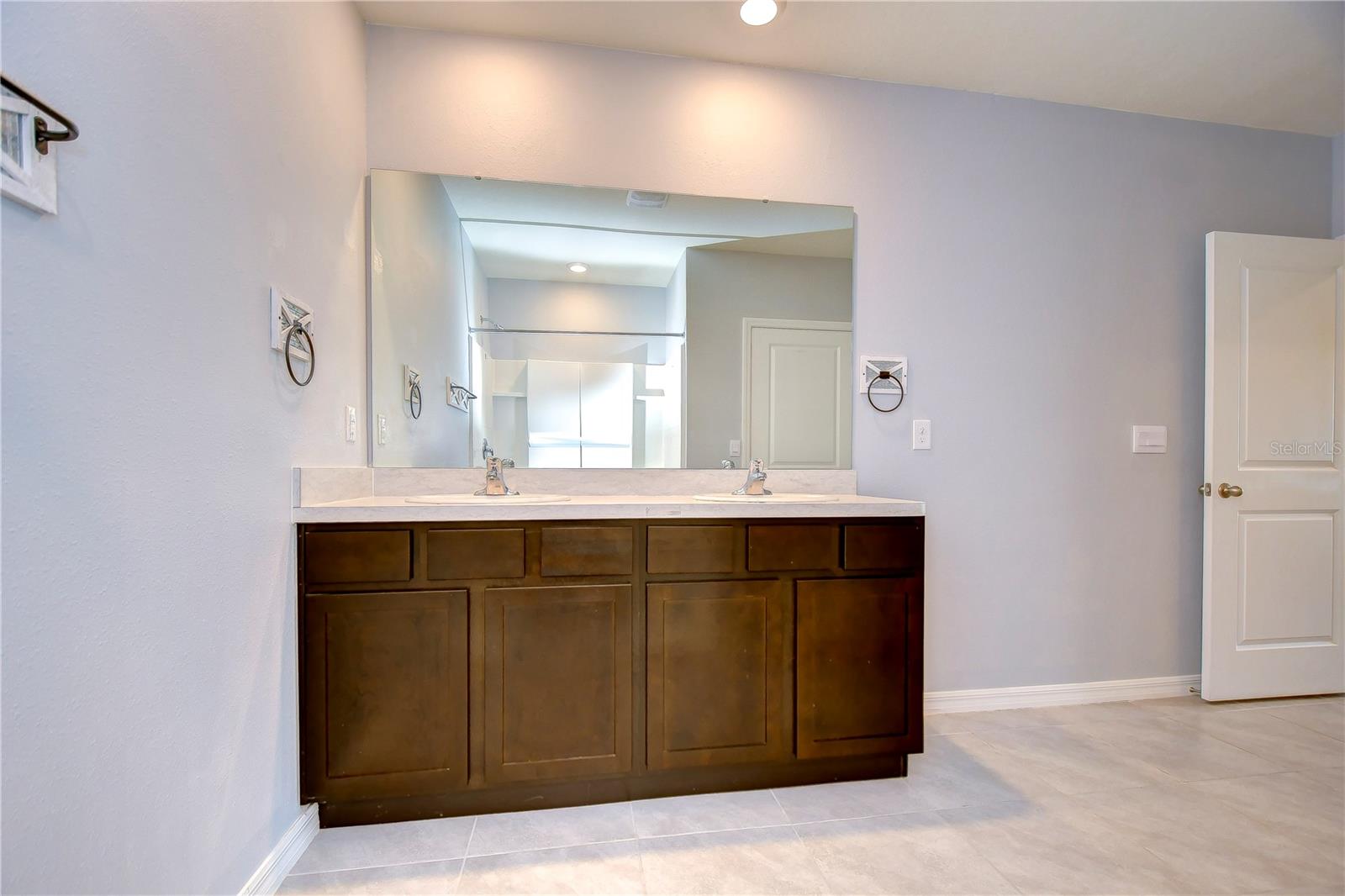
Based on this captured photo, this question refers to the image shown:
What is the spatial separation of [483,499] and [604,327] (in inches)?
31.6

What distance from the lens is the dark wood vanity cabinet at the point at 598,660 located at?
1614 mm

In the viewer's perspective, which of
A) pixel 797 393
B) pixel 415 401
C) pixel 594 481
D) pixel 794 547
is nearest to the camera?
pixel 794 547

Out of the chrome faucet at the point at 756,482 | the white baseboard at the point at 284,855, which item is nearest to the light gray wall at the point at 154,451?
the white baseboard at the point at 284,855

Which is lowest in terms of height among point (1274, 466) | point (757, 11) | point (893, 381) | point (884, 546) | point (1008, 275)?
point (884, 546)

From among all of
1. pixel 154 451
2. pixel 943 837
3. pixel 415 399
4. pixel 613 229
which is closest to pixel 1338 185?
pixel 613 229

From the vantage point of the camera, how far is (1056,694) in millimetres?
2566

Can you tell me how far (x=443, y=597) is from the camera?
1.65 metres

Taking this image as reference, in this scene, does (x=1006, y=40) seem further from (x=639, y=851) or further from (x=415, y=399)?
(x=639, y=851)

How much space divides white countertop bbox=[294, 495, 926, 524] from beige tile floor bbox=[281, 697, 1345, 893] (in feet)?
2.78

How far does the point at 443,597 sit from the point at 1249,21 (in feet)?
10.6

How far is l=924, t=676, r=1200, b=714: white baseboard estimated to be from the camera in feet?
8.14

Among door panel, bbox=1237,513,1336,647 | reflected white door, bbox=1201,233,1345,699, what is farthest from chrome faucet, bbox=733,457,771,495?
door panel, bbox=1237,513,1336,647

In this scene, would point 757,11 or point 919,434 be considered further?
point 919,434

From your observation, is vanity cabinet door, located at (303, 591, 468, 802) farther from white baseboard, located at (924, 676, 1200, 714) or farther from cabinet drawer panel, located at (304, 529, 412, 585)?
white baseboard, located at (924, 676, 1200, 714)
